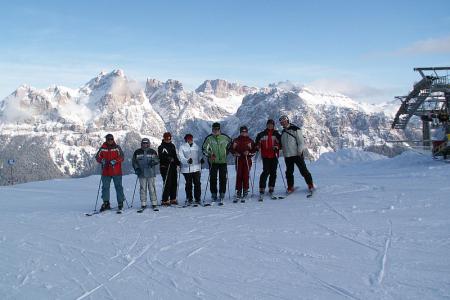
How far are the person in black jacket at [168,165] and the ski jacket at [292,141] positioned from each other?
115 inches

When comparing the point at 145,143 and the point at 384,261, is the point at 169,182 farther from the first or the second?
the point at 384,261

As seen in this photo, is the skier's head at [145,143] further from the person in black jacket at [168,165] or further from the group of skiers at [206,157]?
the person in black jacket at [168,165]

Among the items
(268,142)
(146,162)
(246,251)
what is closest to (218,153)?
(268,142)

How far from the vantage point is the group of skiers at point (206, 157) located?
11109mm

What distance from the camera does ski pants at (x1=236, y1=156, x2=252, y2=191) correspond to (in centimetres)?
1131

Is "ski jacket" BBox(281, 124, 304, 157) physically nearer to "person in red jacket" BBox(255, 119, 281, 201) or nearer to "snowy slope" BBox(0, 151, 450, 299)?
"person in red jacket" BBox(255, 119, 281, 201)

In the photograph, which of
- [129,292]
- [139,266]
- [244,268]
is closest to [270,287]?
[244,268]

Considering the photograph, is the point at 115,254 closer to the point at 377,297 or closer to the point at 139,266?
the point at 139,266

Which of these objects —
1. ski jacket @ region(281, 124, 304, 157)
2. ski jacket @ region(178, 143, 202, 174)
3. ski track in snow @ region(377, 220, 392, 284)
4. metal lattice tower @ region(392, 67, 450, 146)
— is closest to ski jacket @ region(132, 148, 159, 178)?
ski jacket @ region(178, 143, 202, 174)

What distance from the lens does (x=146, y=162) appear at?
11.1m

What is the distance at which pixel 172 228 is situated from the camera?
8359 millimetres

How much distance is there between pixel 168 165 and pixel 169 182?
1.57ft

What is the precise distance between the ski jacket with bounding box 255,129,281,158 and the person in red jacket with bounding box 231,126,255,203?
0.80 ft

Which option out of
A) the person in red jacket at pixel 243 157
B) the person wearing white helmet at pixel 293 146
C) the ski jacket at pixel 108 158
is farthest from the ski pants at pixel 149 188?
the person wearing white helmet at pixel 293 146
